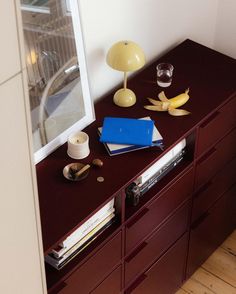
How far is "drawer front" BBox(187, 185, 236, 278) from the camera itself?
244 cm

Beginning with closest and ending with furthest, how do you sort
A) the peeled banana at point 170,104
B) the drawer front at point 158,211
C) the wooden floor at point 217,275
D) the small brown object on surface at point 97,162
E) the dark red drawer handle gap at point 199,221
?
the small brown object on surface at point 97,162
the drawer front at point 158,211
the peeled banana at point 170,104
the dark red drawer handle gap at point 199,221
the wooden floor at point 217,275

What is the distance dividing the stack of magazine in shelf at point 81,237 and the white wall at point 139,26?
54 centimetres

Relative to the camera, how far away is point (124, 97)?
207 centimetres

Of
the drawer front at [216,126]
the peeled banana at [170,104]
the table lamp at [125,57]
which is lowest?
the drawer front at [216,126]

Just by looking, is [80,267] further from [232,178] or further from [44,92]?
[232,178]

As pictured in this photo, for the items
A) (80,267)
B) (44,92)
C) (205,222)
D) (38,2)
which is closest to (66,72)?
(44,92)

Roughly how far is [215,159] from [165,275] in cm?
53

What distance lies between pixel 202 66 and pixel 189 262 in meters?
0.87

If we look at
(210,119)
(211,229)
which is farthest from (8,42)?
(211,229)

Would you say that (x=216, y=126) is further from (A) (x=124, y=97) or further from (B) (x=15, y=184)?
(B) (x=15, y=184)

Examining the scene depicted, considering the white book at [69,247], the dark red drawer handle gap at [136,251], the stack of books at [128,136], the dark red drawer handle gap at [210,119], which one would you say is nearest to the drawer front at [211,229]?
the dark red drawer handle gap at [136,251]

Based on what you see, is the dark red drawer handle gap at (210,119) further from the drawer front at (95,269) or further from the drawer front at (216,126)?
the drawer front at (95,269)

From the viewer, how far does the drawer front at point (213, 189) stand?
7.61 feet

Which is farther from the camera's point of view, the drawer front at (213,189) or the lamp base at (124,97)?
the drawer front at (213,189)
